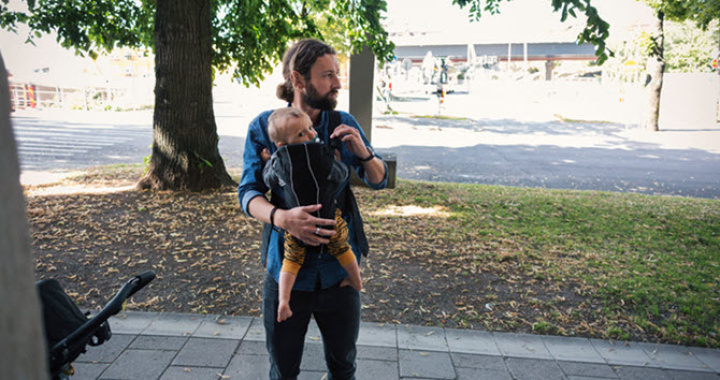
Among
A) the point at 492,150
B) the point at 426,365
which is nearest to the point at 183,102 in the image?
the point at 426,365

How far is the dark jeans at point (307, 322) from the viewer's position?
80.0 inches

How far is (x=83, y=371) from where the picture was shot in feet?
10.1

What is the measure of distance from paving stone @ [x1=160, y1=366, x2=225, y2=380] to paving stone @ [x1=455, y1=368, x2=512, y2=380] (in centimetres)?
154

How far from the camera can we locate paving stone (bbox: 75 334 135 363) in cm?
322

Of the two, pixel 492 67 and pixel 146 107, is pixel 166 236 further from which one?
pixel 492 67

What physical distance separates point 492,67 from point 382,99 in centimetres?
3030

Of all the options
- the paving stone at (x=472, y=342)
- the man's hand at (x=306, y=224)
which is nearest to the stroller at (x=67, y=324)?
the man's hand at (x=306, y=224)

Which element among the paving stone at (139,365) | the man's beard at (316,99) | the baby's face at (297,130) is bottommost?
the paving stone at (139,365)

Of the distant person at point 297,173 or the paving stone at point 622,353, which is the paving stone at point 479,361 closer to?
the paving stone at point 622,353

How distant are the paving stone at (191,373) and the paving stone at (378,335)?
101 cm

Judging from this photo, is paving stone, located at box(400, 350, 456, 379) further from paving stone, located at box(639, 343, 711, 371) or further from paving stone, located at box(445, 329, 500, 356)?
paving stone, located at box(639, 343, 711, 371)

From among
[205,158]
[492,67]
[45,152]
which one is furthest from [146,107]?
[492,67]

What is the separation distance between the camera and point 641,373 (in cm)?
323

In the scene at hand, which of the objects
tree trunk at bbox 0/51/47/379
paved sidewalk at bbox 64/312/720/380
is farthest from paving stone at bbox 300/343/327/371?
tree trunk at bbox 0/51/47/379
